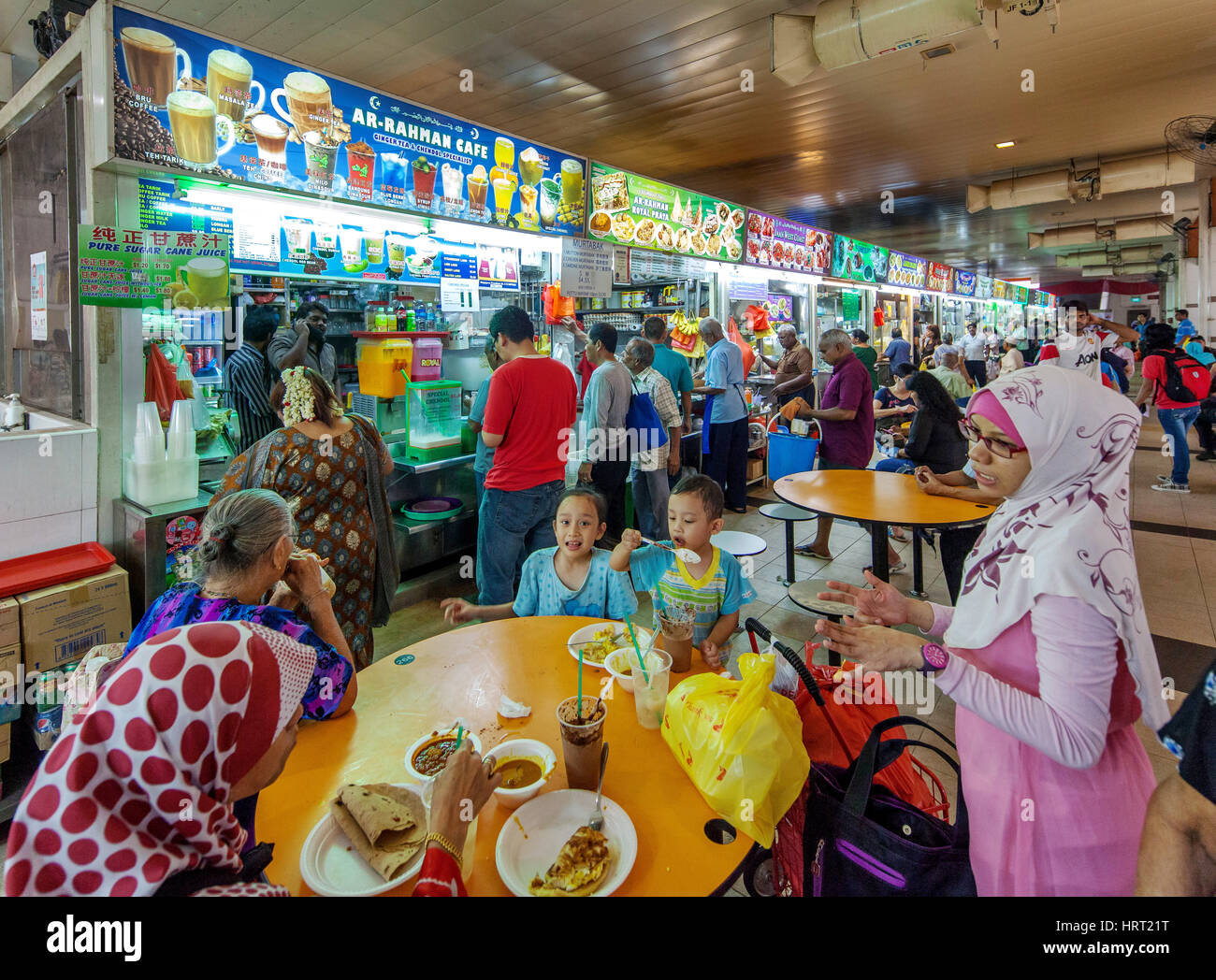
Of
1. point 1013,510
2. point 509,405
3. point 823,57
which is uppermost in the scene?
point 823,57

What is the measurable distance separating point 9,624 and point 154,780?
263 centimetres

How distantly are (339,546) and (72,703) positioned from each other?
1.34 metres

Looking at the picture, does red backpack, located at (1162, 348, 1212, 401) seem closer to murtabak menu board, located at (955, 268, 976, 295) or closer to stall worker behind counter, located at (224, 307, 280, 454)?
murtabak menu board, located at (955, 268, 976, 295)

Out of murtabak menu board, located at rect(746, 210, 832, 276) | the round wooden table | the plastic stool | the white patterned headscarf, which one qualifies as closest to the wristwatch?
the white patterned headscarf

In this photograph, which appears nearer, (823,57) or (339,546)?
(339,546)

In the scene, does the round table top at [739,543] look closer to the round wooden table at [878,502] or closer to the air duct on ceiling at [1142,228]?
the round wooden table at [878,502]

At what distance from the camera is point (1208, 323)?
36.0 feet

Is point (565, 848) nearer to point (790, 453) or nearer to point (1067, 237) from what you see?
point (790, 453)

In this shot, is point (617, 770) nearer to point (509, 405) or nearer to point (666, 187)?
point (509, 405)

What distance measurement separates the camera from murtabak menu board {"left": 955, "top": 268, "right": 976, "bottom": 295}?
15008 mm

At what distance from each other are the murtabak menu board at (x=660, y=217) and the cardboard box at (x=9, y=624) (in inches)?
180
